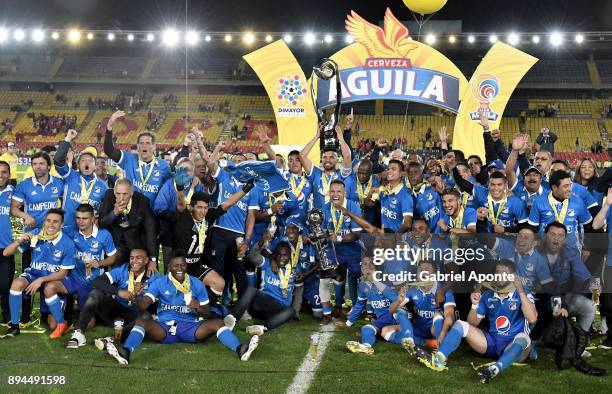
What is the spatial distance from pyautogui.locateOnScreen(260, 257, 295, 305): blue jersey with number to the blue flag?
947mm

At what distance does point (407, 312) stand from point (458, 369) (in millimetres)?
937

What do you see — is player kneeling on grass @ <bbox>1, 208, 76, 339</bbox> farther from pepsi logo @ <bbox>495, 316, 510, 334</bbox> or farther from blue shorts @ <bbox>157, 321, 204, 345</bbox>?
pepsi logo @ <bbox>495, 316, 510, 334</bbox>

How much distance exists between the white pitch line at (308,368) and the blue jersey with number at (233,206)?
1.60 meters

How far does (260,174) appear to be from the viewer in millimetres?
7684

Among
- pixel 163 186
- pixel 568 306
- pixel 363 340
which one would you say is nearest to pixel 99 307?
pixel 163 186

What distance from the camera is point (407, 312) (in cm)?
673

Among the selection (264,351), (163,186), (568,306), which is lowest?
(264,351)

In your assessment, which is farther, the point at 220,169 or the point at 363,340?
the point at 220,169

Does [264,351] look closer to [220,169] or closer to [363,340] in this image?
[363,340]

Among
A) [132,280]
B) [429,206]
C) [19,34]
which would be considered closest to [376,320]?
[429,206]

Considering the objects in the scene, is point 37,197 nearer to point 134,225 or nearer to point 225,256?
point 134,225

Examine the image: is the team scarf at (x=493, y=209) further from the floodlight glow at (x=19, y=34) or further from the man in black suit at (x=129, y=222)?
the floodlight glow at (x=19, y=34)

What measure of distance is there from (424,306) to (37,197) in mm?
4398

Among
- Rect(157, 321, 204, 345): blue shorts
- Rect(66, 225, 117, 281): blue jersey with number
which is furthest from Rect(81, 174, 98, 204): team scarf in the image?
Rect(157, 321, 204, 345): blue shorts
